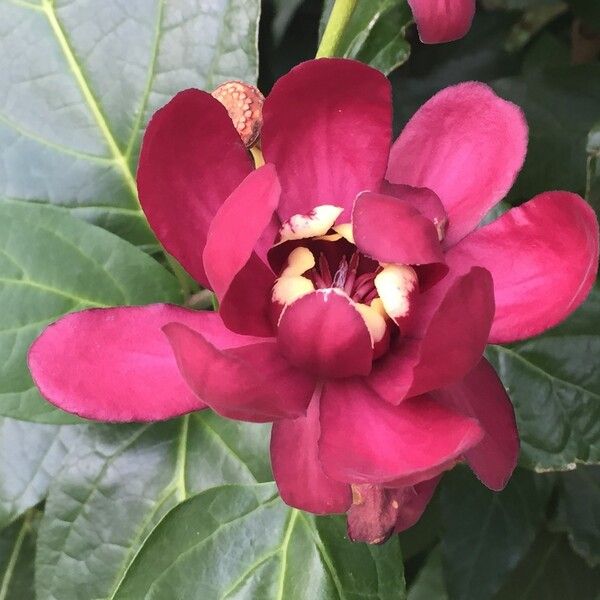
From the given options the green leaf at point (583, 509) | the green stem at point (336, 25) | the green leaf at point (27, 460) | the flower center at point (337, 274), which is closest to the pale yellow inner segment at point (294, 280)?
the flower center at point (337, 274)

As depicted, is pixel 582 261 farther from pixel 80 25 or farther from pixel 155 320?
pixel 80 25

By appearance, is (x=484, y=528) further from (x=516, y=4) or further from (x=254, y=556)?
(x=516, y=4)

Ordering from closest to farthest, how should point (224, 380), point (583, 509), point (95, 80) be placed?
point (224, 380) → point (95, 80) → point (583, 509)

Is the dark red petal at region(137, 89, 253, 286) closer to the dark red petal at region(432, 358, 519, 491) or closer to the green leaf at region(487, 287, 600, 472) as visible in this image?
the dark red petal at region(432, 358, 519, 491)

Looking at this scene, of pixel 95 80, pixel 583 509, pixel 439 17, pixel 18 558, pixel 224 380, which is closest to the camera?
pixel 224 380

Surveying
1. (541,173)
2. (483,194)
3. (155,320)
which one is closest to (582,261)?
(483,194)

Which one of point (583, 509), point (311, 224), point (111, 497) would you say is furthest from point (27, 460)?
point (583, 509)
